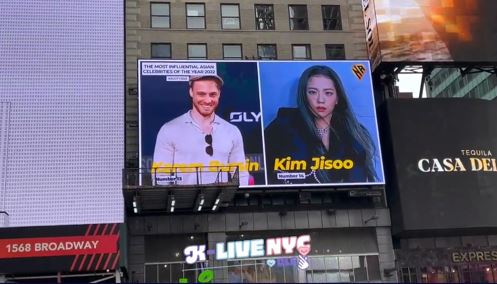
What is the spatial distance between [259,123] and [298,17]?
9.75 meters

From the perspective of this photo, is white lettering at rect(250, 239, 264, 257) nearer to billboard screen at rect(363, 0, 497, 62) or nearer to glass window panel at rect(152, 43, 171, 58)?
glass window panel at rect(152, 43, 171, 58)

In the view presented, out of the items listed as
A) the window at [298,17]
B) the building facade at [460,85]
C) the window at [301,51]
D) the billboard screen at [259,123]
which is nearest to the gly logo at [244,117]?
the billboard screen at [259,123]

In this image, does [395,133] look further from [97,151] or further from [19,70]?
[19,70]

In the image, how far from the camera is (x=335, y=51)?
4691 centimetres

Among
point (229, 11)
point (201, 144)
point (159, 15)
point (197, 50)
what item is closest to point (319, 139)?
point (201, 144)

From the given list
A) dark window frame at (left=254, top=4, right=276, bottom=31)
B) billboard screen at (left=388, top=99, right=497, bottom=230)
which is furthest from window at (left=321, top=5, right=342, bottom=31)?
billboard screen at (left=388, top=99, right=497, bottom=230)

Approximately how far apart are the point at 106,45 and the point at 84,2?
3.51 m

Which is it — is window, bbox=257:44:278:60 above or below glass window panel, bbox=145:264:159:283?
above

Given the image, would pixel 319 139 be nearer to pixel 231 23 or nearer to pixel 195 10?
pixel 231 23

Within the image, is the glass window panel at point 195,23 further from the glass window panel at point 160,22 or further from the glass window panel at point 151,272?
the glass window panel at point 151,272

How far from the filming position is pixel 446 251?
4253 cm

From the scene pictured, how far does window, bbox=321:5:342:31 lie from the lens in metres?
47.5

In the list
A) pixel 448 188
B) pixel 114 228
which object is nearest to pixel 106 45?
pixel 114 228

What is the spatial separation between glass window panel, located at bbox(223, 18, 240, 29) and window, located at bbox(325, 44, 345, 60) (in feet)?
21.4
